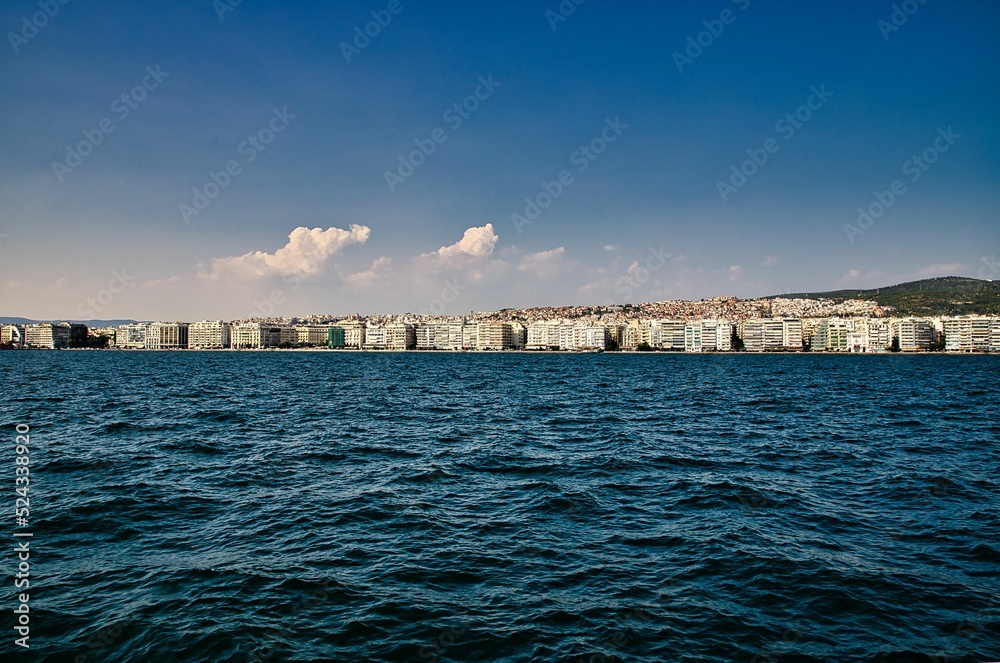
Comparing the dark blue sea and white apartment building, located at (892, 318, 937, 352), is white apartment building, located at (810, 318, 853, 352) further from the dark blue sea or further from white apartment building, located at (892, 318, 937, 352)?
the dark blue sea

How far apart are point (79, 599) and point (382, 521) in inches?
208

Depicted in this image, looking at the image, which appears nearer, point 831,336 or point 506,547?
point 506,547

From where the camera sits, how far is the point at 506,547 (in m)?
11.2

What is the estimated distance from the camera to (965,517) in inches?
521

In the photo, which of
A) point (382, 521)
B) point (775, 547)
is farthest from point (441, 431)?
point (775, 547)

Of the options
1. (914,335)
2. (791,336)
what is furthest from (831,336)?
(914,335)

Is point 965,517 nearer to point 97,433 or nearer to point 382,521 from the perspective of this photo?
point 382,521

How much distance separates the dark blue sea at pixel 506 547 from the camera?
799cm

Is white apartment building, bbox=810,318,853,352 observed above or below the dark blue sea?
A: above

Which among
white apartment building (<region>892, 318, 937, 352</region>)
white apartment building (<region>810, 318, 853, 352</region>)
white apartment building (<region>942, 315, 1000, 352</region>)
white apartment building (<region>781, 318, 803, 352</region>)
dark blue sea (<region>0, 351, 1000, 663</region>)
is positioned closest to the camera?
dark blue sea (<region>0, 351, 1000, 663</region>)

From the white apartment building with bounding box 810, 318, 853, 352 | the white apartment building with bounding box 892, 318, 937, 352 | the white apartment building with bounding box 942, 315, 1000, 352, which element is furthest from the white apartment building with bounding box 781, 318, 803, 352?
the white apartment building with bounding box 942, 315, 1000, 352

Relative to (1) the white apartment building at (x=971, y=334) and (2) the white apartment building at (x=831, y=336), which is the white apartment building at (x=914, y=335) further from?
(2) the white apartment building at (x=831, y=336)

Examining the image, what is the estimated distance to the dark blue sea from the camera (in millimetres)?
7992

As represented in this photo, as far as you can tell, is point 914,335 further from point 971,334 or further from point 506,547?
point 506,547
